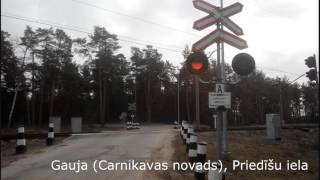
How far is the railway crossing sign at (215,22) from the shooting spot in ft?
32.2

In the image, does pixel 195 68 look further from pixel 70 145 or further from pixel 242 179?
pixel 70 145

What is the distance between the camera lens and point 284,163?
15047 millimetres

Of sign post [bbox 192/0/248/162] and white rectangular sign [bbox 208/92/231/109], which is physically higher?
sign post [bbox 192/0/248/162]

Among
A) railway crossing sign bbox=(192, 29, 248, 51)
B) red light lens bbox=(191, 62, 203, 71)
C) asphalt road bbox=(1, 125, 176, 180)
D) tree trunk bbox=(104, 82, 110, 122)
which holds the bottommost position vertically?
asphalt road bbox=(1, 125, 176, 180)

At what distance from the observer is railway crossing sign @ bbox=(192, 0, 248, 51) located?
980 cm

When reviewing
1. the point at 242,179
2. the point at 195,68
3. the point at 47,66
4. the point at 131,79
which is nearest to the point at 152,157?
the point at 242,179

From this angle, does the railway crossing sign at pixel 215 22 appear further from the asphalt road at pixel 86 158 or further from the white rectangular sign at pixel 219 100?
the asphalt road at pixel 86 158

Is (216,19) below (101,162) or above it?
above

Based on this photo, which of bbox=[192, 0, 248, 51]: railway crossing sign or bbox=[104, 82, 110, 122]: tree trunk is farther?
bbox=[104, 82, 110, 122]: tree trunk

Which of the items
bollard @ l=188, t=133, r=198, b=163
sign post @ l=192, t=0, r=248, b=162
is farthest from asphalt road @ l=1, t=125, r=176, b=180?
sign post @ l=192, t=0, r=248, b=162

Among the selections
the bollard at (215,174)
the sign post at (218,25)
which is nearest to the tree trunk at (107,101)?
the sign post at (218,25)

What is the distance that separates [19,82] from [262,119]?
2215 inches

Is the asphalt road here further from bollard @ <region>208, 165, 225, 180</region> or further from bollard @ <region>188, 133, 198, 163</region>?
bollard @ <region>208, 165, 225, 180</region>

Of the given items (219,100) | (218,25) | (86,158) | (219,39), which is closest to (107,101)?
(86,158)
